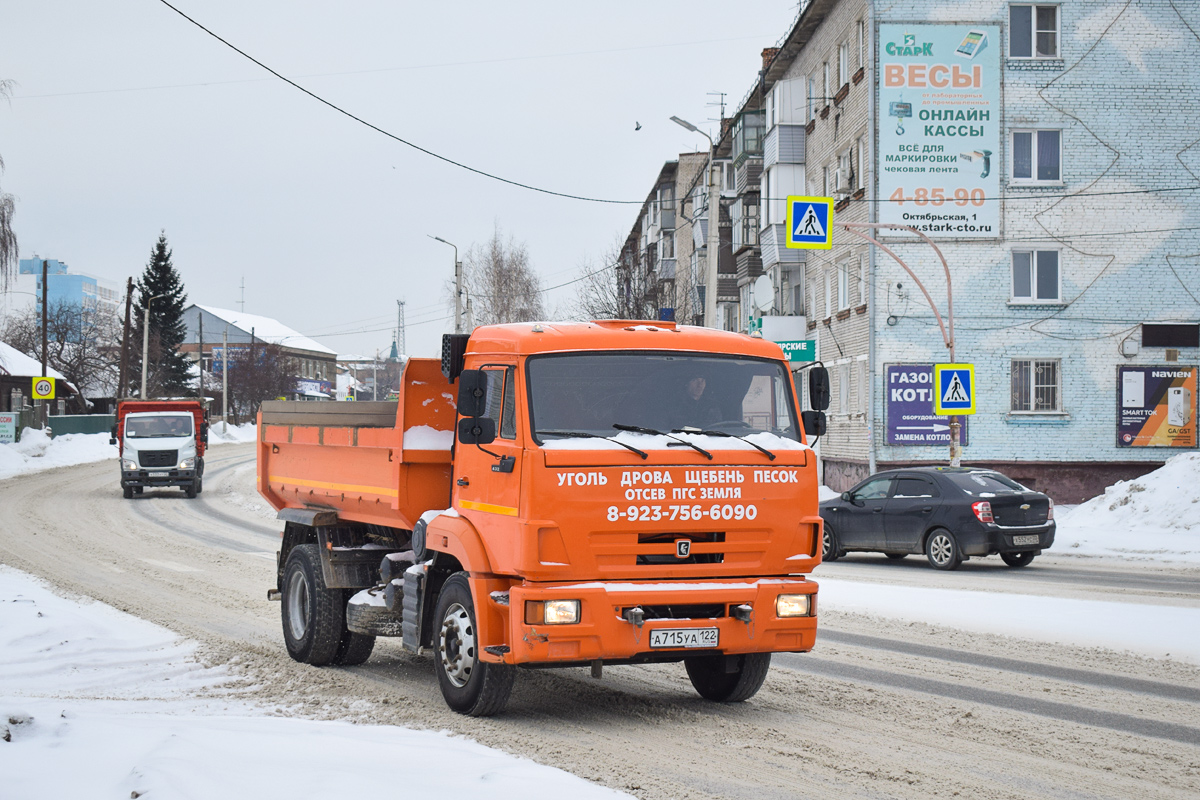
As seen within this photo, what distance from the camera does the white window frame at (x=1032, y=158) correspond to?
1319 inches

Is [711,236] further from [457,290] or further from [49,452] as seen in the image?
[49,452]

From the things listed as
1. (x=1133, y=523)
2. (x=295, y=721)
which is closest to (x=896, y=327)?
(x=1133, y=523)

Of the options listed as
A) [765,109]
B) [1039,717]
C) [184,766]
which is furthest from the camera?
[765,109]

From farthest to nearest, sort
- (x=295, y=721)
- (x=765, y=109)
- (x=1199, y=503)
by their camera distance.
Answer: (x=765, y=109) < (x=1199, y=503) < (x=295, y=721)

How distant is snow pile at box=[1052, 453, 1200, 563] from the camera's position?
21.9 metres

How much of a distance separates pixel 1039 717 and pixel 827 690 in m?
1.50

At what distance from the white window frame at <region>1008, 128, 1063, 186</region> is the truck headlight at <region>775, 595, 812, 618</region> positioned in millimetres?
28726

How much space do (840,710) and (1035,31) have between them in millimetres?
30327

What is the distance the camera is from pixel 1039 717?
7562 millimetres

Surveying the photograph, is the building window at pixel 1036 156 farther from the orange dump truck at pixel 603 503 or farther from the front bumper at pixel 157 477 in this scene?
the orange dump truck at pixel 603 503

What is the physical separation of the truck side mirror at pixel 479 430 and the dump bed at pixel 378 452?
3.16ft

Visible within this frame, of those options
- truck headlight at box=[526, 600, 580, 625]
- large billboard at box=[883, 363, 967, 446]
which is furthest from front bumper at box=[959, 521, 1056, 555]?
large billboard at box=[883, 363, 967, 446]

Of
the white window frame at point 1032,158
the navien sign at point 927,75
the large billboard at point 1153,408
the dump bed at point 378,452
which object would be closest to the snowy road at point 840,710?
the dump bed at point 378,452

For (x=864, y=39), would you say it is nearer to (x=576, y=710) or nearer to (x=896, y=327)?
(x=896, y=327)
